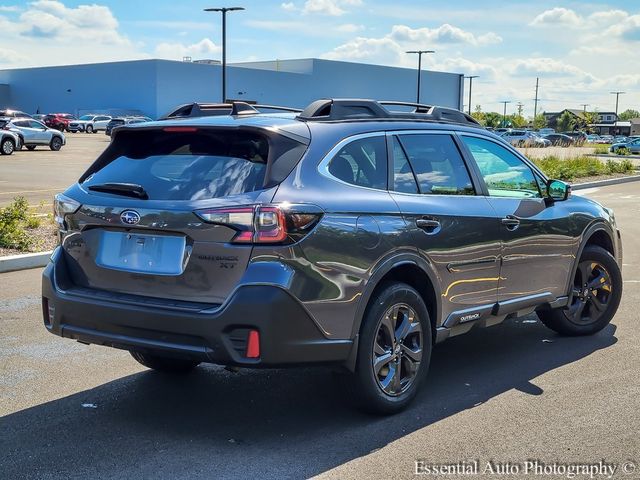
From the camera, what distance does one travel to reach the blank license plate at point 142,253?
430cm

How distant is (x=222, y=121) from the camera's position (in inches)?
184

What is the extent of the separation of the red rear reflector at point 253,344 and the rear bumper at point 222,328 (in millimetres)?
21

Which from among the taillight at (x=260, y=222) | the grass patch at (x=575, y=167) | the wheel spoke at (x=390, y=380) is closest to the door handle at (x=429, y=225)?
the wheel spoke at (x=390, y=380)

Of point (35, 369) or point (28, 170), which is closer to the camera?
point (35, 369)

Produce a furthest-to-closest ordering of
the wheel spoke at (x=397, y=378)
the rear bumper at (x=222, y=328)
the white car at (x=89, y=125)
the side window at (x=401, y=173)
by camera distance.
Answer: the white car at (x=89, y=125), the side window at (x=401, y=173), the wheel spoke at (x=397, y=378), the rear bumper at (x=222, y=328)

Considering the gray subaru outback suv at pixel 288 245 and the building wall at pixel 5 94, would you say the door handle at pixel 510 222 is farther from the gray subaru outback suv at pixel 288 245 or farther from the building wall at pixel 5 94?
the building wall at pixel 5 94

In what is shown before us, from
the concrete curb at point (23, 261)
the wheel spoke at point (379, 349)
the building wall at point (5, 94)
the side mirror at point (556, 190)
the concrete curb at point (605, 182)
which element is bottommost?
the concrete curb at point (605, 182)

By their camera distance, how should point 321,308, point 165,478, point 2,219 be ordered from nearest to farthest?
1. point 165,478
2. point 321,308
3. point 2,219

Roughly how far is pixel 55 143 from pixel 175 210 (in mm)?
36402

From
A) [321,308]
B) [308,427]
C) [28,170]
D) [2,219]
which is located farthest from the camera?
[28,170]

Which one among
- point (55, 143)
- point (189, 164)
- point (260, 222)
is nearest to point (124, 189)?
point (189, 164)

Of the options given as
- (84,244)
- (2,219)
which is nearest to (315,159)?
(84,244)

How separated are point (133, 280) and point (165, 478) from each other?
1.10m

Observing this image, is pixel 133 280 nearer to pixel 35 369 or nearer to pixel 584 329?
pixel 35 369
